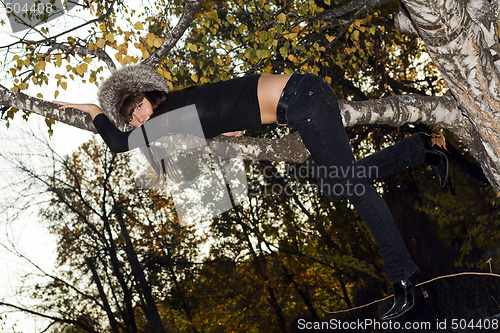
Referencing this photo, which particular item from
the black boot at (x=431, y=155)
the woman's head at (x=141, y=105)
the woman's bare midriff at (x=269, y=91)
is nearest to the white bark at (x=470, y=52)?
the black boot at (x=431, y=155)

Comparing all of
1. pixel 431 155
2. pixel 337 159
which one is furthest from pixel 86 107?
pixel 431 155

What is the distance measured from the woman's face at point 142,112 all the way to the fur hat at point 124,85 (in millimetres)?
107

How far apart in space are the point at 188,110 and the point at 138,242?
17.8 metres

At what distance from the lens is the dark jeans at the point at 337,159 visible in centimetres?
283

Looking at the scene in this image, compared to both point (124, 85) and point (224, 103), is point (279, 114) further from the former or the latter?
point (124, 85)

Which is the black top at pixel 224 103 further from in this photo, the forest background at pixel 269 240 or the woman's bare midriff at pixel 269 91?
the forest background at pixel 269 240

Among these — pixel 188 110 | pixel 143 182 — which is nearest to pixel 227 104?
pixel 188 110

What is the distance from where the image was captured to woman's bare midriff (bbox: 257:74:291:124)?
2846 millimetres

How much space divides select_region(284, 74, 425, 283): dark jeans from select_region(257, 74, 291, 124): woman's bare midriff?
8cm

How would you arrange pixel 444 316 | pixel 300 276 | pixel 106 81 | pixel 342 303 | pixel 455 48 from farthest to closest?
pixel 342 303 → pixel 300 276 → pixel 444 316 → pixel 106 81 → pixel 455 48

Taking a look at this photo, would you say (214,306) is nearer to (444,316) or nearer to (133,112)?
(444,316)

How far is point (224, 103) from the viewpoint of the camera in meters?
2.81

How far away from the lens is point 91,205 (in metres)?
19.3

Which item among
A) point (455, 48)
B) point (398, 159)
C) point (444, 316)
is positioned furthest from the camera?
point (444, 316)
